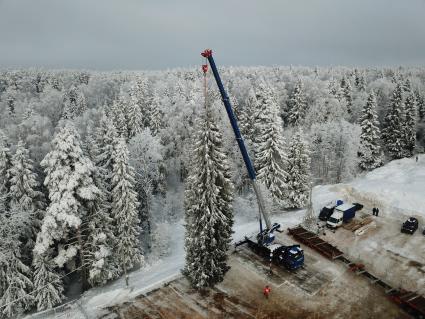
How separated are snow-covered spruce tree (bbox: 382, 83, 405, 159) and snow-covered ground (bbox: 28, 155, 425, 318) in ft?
53.5

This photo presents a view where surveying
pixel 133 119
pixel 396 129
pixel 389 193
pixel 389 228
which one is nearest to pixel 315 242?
pixel 389 228

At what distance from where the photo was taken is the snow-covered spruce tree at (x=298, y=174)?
43062mm

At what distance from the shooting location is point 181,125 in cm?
6062

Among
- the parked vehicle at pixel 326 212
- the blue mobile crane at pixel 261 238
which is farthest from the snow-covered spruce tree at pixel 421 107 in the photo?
the blue mobile crane at pixel 261 238

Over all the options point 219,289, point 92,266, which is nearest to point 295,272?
point 219,289

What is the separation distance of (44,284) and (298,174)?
29083 mm

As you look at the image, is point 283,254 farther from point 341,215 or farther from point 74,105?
point 74,105

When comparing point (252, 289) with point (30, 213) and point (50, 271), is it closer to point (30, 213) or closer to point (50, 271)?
point (50, 271)

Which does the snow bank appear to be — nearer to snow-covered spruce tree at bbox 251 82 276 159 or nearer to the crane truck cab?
the crane truck cab

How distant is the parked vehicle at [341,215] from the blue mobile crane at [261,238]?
7.05 m

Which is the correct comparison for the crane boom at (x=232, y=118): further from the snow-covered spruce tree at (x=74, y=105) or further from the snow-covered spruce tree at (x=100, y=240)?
the snow-covered spruce tree at (x=74, y=105)

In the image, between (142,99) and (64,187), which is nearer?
(64,187)

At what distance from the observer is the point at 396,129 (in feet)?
210

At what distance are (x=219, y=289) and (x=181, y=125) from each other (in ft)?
122
